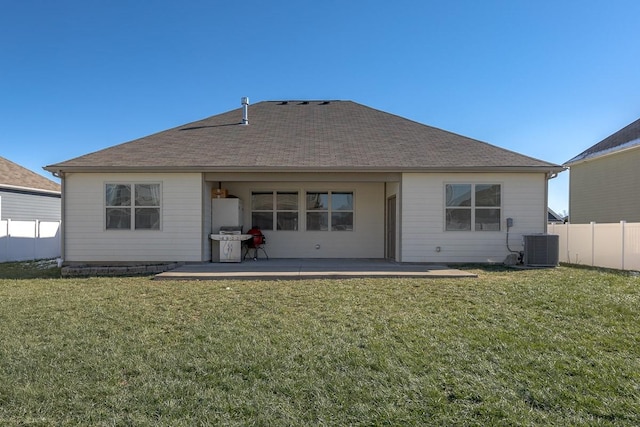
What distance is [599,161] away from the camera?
16.4 metres

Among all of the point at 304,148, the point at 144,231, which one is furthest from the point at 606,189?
the point at 144,231

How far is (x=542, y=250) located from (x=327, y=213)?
20.1 ft

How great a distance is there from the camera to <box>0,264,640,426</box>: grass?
2793mm

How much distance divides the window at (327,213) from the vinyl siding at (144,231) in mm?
3543

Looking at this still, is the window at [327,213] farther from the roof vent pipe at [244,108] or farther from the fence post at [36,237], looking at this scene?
the fence post at [36,237]

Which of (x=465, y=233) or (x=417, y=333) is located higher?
(x=465, y=233)

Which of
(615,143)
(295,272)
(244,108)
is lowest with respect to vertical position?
(295,272)

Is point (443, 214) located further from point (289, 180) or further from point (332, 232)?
point (289, 180)

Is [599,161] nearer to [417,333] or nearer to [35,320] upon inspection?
[417,333]

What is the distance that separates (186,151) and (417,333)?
8881mm

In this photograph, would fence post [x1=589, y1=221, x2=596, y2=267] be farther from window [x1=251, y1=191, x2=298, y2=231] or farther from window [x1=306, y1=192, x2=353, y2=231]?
window [x1=251, y1=191, x2=298, y2=231]

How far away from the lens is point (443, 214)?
10.4m

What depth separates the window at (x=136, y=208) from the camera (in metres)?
10.4

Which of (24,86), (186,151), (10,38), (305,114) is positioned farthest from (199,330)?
(24,86)
